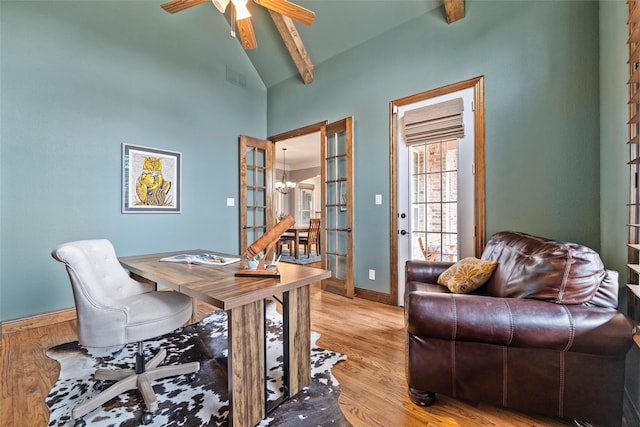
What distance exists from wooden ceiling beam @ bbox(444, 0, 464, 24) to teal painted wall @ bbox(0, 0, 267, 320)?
2.91 m

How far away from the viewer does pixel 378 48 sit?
3215 mm

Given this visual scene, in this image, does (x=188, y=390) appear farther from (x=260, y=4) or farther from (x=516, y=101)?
(x=516, y=101)

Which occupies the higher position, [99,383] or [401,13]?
[401,13]

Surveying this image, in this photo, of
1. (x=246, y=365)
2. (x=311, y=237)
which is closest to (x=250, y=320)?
(x=246, y=365)

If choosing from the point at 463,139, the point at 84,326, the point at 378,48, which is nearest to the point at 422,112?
the point at 463,139

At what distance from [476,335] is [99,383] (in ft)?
6.97

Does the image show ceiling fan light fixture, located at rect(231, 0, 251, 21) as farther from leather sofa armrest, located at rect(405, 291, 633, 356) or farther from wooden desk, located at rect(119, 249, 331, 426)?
leather sofa armrest, located at rect(405, 291, 633, 356)

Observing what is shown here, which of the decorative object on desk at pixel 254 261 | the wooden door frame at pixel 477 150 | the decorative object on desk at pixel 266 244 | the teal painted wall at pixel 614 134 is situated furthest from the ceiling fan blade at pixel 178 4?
the teal painted wall at pixel 614 134

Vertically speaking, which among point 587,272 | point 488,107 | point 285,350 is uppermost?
point 488,107

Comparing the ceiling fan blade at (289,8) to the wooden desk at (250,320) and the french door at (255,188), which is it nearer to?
the wooden desk at (250,320)

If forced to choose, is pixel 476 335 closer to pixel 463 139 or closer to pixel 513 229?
pixel 513 229

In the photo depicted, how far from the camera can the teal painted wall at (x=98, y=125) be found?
2.43 m

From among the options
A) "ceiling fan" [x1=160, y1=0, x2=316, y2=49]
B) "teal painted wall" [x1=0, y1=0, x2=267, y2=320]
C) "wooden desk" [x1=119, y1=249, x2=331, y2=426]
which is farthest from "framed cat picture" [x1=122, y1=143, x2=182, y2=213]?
"wooden desk" [x1=119, y1=249, x2=331, y2=426]

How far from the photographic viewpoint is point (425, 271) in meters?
2.25
